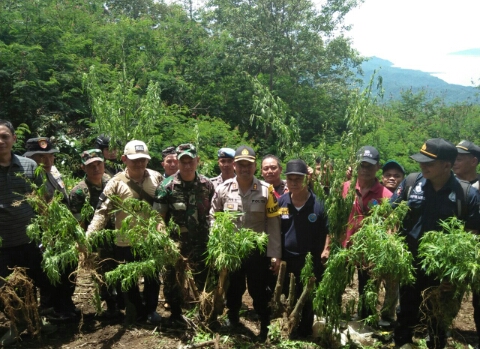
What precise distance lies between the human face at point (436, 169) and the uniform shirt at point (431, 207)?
0.28 ft

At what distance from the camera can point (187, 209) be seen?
4.26 m

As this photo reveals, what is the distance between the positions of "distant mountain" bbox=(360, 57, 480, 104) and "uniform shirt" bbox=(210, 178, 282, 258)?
59.4ft

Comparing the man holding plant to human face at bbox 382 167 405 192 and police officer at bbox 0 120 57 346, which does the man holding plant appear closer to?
human face at bbox 382 167 405 192

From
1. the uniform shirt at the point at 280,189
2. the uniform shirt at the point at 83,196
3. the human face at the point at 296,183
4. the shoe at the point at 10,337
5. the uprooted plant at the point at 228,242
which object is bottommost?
the shoe at the point at 10,337

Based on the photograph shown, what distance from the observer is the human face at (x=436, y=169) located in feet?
12.0

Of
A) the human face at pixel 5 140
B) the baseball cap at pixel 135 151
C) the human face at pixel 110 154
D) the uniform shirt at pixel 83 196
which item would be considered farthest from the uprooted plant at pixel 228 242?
the human face at pixel 110 154

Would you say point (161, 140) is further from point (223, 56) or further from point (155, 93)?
point (223, 56)

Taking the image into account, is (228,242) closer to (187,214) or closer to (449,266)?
(187,214)

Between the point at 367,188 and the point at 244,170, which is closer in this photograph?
the point at 244,170

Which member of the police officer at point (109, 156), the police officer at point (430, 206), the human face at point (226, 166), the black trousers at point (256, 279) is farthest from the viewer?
the police officer at point (109, 156)

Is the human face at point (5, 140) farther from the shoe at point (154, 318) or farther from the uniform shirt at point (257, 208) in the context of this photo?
the shoe at point (154, 318)

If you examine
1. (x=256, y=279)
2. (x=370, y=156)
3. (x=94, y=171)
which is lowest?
(x=256, y=279)

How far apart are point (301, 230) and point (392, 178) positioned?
1523 millimetres

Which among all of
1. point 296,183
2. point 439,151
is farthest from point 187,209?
point 439,151
